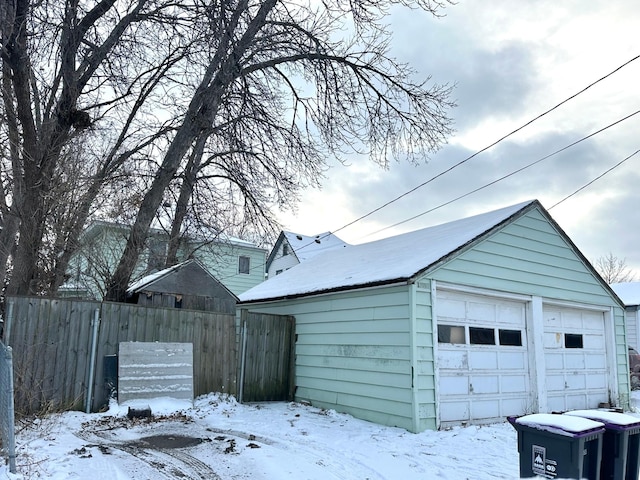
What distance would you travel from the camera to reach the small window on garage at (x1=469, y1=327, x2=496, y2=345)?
30.7ft

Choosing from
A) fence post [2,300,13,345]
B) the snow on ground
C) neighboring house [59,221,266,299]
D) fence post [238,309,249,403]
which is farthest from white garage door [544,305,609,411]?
neighboring house [59,221,266,299]

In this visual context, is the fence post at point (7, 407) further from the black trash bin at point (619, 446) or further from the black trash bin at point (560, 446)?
the black trash bin at point (619, 446)

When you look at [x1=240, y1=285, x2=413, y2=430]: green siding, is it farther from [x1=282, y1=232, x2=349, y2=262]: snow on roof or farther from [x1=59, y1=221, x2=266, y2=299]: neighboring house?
[x1=282, y1=232, x2=349, y2=262]: snow on roof

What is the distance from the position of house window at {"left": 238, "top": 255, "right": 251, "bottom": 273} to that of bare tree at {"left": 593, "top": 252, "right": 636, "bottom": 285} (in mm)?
38520

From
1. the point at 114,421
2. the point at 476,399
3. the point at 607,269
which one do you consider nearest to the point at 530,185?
the point at 476,399

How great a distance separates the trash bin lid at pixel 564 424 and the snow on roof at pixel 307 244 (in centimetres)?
2866

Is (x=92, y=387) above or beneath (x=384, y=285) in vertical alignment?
beneath

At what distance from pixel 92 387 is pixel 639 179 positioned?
48.0 ft

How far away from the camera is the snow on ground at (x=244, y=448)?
5.43 metres

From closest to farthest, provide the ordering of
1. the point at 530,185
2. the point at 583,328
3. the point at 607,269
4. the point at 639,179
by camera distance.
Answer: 1. the point at 583,328
2. the point at 639,179
3. the point at 530,185
4. the point at 607,269

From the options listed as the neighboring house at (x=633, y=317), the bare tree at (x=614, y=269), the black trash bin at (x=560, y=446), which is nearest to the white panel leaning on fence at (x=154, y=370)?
the black trash bin at (x=560, y=446)

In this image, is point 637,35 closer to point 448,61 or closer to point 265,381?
point 448,61

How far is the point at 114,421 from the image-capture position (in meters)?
8.03

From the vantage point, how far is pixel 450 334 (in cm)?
899
